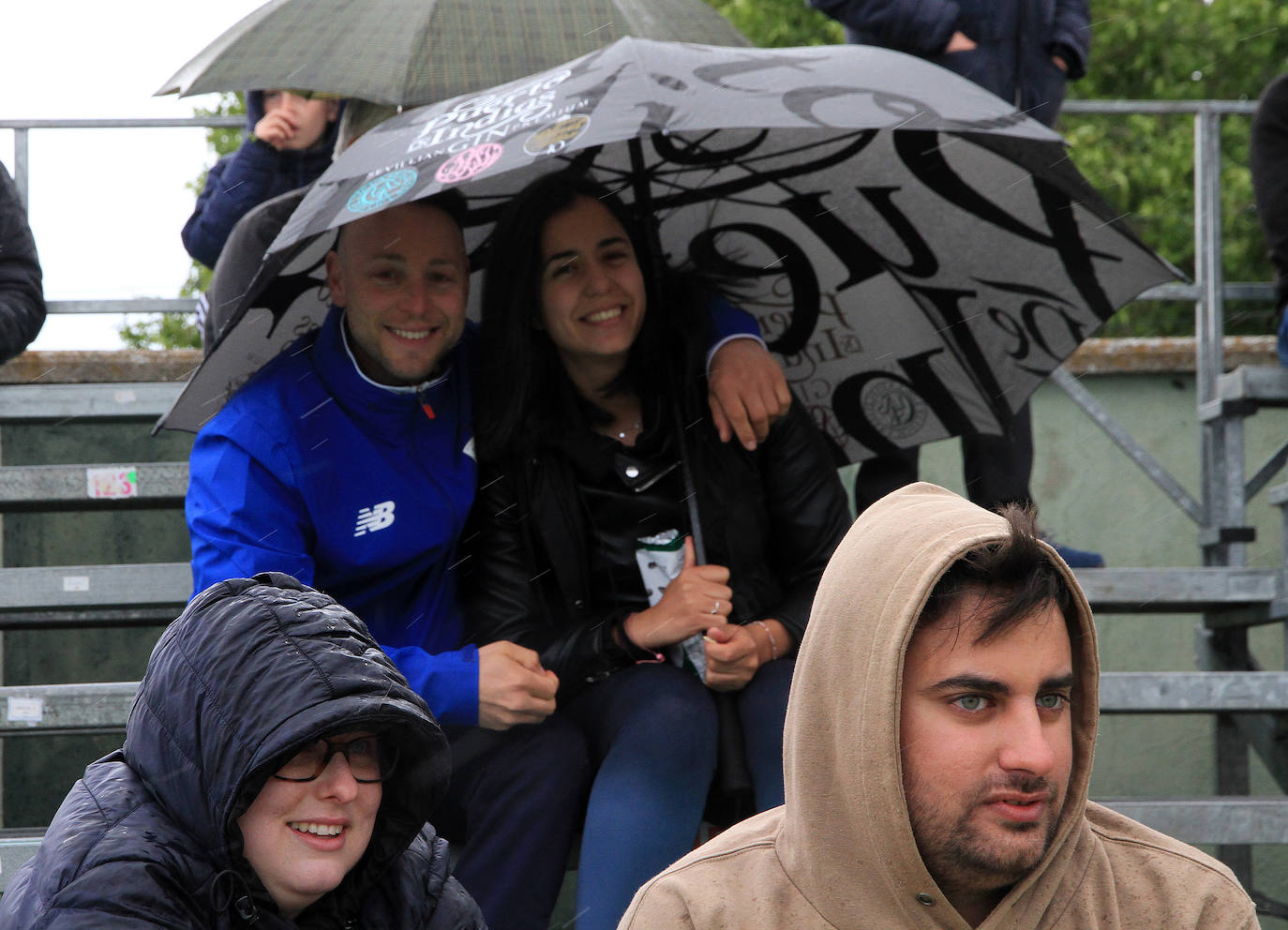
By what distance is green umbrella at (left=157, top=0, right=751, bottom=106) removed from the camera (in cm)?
338

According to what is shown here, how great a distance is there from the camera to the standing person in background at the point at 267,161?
3883 millimetres

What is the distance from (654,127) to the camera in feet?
7.62

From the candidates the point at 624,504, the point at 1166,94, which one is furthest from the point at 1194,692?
the point at 1166,94

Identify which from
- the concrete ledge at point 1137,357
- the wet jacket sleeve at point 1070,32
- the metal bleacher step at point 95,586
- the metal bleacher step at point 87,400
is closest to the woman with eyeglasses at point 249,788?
the metal bleacher step at point 95,586

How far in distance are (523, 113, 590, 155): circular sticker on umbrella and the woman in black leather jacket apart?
540 mm

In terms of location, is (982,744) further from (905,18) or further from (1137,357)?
(1137,357)

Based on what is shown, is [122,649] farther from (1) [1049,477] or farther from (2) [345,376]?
(1) [1049,477]

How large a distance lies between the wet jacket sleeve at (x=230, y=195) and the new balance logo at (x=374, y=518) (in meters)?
1.50

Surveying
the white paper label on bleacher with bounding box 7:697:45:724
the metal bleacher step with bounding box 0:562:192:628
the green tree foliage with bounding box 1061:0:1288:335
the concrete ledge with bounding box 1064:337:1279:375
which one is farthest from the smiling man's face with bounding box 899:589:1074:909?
Answer: the green tree foliage with bounding box 1061:0:1288:335

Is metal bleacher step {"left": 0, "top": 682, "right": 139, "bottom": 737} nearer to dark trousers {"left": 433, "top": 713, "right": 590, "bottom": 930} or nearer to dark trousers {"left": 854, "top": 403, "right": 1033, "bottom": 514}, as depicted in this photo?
dark trousers {"left": 433, "top": 713, "right": 590, "bottom": 930}

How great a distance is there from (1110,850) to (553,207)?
1655 millimetres

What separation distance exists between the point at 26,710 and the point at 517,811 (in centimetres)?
116

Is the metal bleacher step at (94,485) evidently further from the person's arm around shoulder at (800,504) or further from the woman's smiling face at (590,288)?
the person's arm around shoulder at (800,504)

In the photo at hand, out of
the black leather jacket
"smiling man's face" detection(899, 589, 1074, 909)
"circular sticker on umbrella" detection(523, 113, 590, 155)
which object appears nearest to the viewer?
"smiling man's face" detection(899, 589, 1074, 909)
